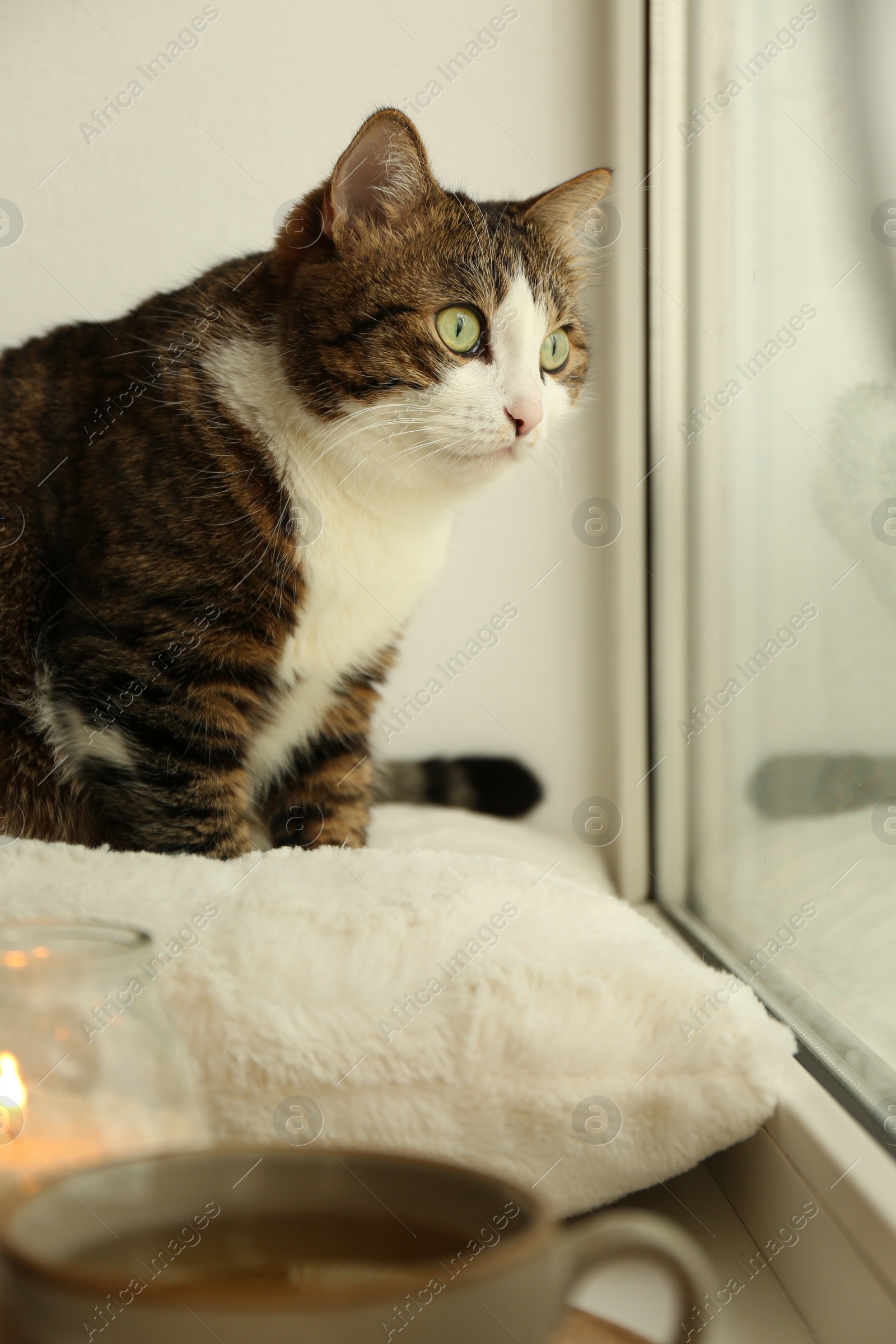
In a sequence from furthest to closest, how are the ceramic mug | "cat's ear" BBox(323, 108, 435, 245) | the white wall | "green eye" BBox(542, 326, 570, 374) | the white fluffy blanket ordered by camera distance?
the white wall, "green eye" BBox(542, 326, 570, 374), "cat's ear" BBox(323, 108, 435, 245), the white fluffy blanket, the ceramic mug

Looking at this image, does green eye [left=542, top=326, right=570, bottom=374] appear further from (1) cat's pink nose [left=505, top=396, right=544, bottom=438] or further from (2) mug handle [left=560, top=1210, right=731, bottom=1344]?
(2) mug handle [left=560, top=1210, right=731, bottom=1344]

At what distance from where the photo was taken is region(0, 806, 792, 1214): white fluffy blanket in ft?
2.00

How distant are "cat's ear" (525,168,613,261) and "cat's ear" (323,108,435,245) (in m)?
0.15

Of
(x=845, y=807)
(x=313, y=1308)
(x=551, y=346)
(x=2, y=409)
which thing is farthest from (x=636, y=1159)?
(x=2, y=409)

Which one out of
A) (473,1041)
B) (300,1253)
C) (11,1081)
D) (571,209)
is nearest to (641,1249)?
(300,1253)

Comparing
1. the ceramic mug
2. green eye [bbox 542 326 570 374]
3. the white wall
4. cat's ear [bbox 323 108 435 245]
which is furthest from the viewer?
the white wall

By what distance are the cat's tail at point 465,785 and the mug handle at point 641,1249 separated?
107 cm

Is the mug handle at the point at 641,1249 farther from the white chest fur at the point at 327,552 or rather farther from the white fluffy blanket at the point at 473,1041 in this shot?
the white chest fur at the point at 327,552

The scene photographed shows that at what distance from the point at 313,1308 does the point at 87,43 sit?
157 cm

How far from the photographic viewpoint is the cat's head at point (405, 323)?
95 centimetres

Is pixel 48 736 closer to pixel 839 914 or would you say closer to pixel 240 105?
pixel 839 914

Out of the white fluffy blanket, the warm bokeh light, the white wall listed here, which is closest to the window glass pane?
the white fluffy blanket

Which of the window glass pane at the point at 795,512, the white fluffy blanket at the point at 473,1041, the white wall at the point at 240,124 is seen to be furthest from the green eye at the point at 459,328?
the white fluffy blanket at the point at 473,1041

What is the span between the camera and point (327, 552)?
101 centimetres
